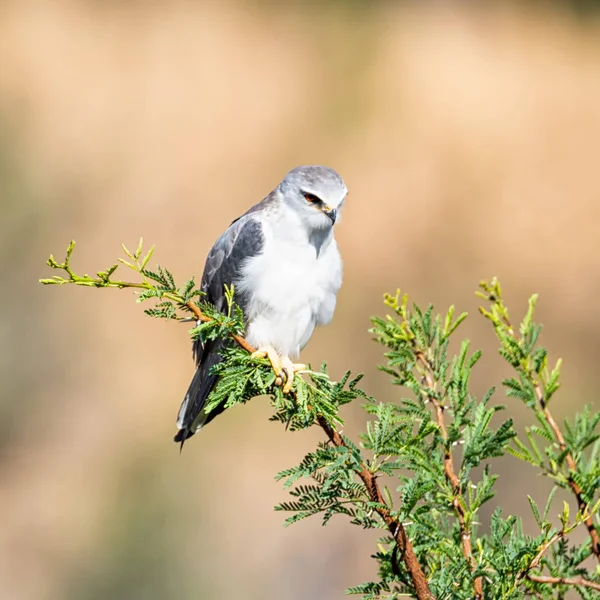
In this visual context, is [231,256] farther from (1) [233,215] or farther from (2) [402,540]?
(1) [233,215]

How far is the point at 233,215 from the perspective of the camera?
466 inches

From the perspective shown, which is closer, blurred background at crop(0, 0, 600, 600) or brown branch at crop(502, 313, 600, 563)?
brown branch at crop(502, 313, 600, 563)

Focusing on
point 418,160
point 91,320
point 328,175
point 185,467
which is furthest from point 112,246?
point 328,175

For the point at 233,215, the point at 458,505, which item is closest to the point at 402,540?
the point at 458,505

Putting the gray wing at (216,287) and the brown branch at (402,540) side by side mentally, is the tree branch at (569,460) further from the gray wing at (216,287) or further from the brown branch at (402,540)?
the gray wing at (216,287)

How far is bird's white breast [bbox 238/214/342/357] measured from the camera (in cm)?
349

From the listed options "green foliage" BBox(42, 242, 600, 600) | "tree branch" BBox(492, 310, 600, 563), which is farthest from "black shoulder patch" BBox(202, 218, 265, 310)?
"tree branch" BBox(492, 310, 600, 563)

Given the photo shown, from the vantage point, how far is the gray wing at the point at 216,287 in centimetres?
Answer: 340

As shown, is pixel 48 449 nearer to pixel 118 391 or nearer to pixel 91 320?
pixel 118 391

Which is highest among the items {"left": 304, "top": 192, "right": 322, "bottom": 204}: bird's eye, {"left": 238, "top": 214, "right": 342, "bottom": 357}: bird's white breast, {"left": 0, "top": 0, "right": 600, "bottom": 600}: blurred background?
{"left": 0, "top": 0, "right": 600, "bottom": 600}: blurred background

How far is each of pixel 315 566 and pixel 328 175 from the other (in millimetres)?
5831

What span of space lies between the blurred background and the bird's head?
16.9 feet

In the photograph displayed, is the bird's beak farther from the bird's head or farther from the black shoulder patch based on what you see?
the black shoulder patch

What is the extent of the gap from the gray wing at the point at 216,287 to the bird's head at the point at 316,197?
21 centimetres
